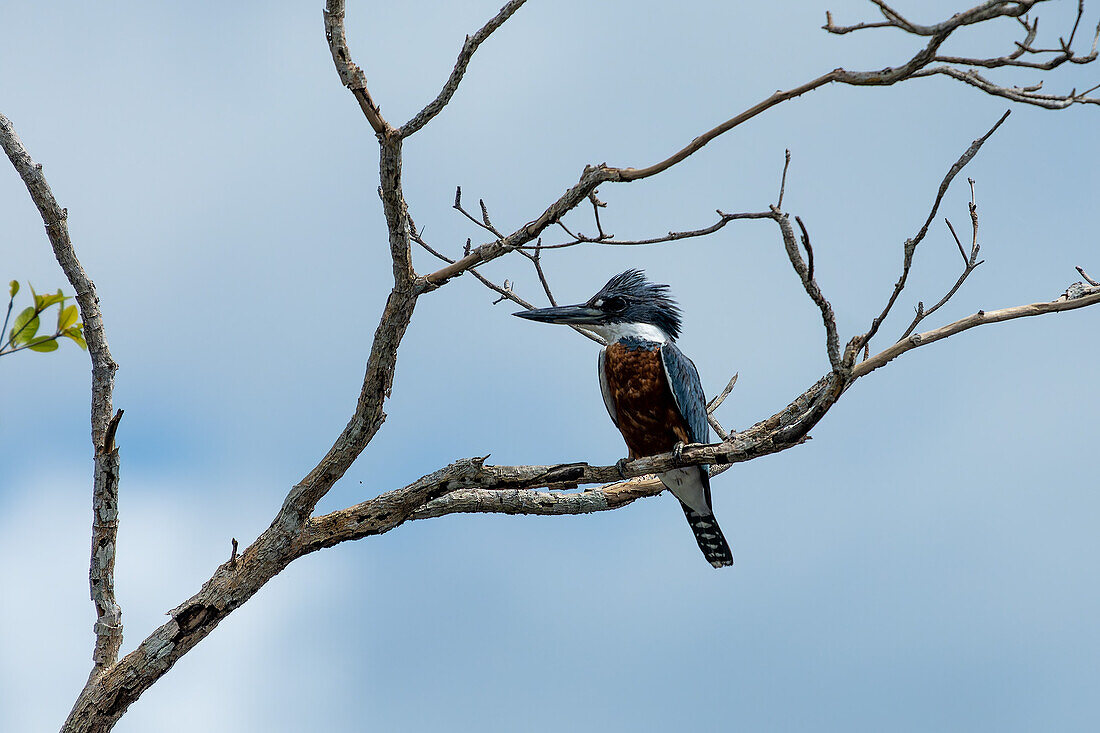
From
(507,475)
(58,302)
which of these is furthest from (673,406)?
(58,302)

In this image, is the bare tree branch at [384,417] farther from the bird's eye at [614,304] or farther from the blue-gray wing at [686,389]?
the bird's eye at [614,304]

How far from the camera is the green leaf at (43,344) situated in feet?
7.68

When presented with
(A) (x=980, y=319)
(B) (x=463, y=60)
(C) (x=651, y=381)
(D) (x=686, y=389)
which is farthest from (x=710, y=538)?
(B) (x=463, y=60)

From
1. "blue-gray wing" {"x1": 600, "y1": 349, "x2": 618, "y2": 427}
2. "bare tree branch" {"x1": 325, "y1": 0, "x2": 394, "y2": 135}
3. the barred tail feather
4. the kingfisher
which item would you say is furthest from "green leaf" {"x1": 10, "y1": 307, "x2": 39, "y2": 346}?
the barred tail feather

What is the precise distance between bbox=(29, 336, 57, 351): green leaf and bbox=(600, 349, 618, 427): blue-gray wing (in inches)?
149

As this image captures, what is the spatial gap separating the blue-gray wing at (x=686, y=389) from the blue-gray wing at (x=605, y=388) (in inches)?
16.5

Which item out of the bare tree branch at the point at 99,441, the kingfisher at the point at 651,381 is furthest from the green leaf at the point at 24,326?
the kingfisher at the point at 651,381

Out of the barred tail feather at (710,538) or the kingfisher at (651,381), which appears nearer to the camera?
the kingfisher at (651,381)

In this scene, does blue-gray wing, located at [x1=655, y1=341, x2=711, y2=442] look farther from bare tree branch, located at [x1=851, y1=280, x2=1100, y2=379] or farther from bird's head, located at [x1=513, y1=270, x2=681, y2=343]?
bare tree branch, located at [x1=851, y1=280, x2=1100, y2=379]

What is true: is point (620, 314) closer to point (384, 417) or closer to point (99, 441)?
point (384, 417)

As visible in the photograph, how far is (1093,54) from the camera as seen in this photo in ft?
11.5

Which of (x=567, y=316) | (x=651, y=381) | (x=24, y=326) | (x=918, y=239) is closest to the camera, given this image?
(x=24, y=326)

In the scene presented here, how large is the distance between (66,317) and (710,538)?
14.3ft

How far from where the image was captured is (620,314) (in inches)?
229
